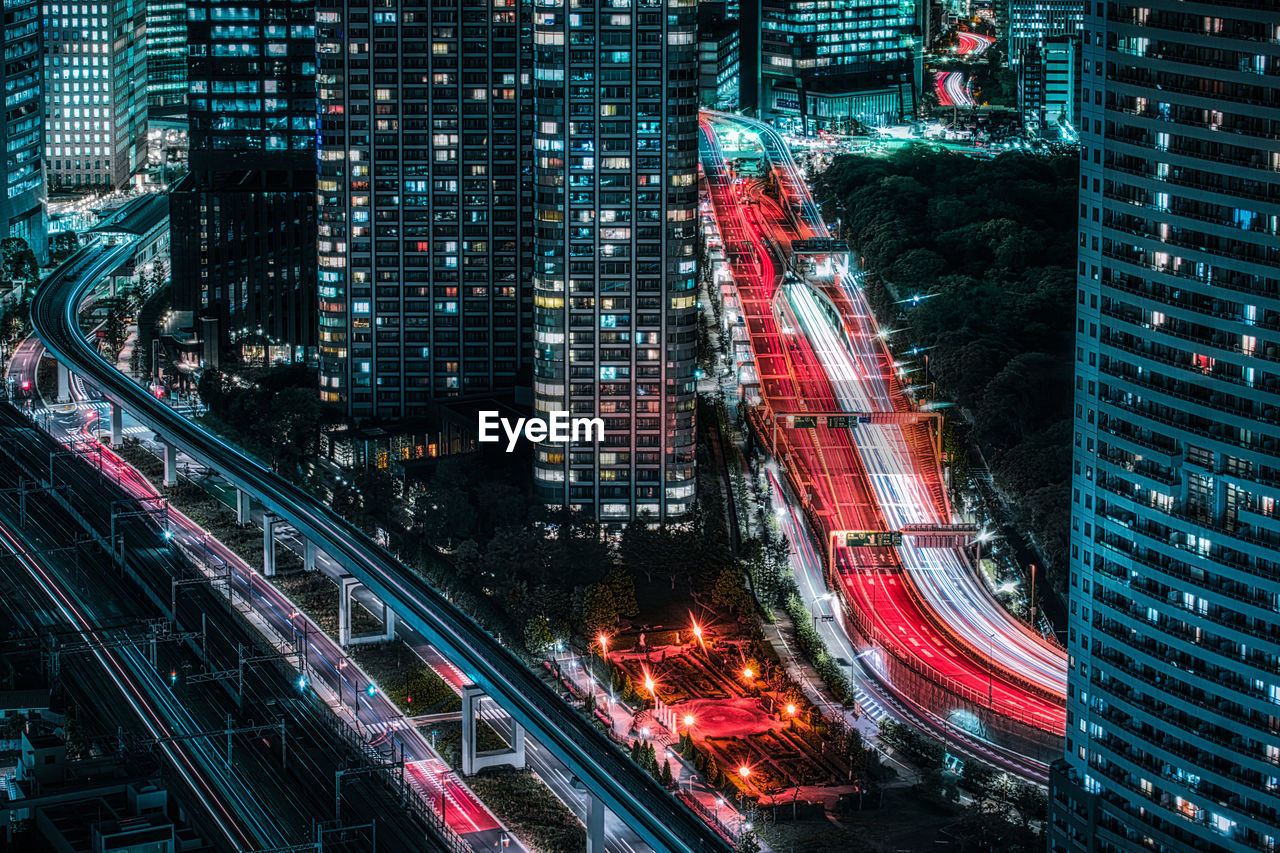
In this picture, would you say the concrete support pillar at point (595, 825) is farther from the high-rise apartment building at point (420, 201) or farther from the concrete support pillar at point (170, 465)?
the concrete support pillar at point (170, 465)

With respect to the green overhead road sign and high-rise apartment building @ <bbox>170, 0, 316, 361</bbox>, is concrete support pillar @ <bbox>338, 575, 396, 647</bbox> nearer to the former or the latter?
the green overhead road sign

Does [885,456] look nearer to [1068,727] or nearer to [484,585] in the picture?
[484,585]

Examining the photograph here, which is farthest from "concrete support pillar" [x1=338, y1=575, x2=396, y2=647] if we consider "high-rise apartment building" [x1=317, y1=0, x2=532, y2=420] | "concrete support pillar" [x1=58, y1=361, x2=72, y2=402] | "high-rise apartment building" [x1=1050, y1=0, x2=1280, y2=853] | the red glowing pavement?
"concrete support pillar" [x1=58, y1=361, x2=72, y2=402]

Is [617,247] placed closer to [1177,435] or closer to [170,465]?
[170,465]

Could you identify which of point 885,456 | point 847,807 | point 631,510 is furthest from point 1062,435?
point 847,807

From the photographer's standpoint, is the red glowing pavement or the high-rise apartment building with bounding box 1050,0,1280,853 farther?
the red glowing pavement

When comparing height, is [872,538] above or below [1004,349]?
below

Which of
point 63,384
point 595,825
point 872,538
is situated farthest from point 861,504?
point 63,384
